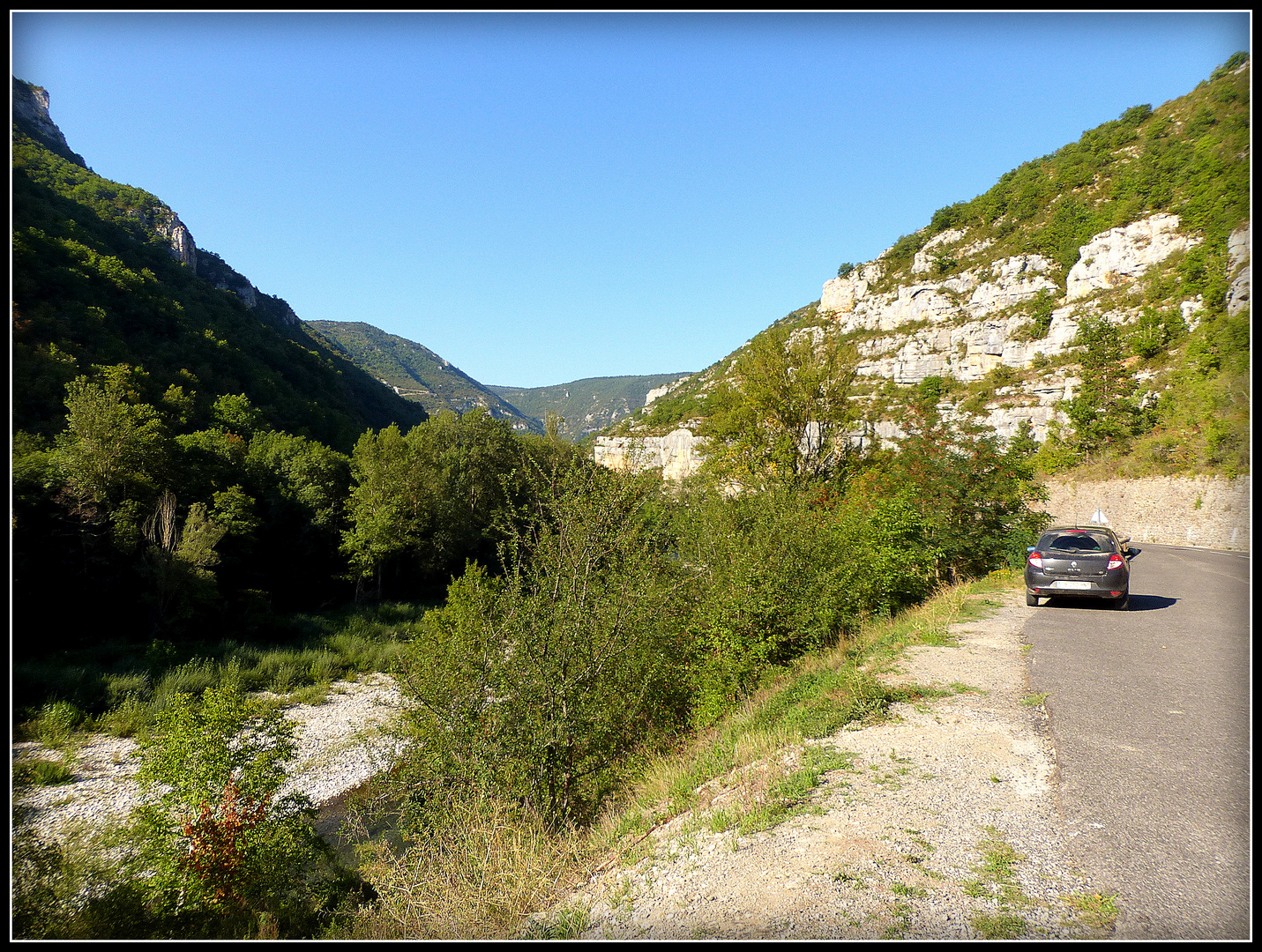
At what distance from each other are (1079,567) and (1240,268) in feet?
28.9

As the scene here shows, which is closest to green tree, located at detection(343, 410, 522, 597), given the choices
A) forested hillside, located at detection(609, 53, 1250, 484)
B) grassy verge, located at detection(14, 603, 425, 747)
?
grassy verge, located at detection(14, 603, 425, 747)

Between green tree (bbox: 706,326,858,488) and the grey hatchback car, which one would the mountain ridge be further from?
green tree (bbox: 706,326,858,488)

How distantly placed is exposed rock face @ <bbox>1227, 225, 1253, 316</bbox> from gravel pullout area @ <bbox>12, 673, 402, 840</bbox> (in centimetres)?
1024

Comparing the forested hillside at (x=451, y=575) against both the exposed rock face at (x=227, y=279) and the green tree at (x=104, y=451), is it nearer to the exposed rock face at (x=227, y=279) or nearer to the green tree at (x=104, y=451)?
the green tree at (x=104, y=451)

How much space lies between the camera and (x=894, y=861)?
3.35 meters

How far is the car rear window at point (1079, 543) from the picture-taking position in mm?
9969

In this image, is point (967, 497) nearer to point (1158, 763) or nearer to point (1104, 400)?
point (1158, 763)

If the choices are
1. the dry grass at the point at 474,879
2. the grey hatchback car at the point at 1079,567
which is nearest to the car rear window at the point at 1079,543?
the grey hatchback car at the point at 1079,567

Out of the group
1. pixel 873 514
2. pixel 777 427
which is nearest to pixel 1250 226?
pixel 873 514

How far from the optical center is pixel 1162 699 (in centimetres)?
538

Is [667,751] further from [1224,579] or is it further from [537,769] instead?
[1224,579]

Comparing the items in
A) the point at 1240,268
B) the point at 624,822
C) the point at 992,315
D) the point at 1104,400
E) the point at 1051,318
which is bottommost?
the point at 624,822

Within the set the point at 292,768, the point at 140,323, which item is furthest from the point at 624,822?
the point at 140,323

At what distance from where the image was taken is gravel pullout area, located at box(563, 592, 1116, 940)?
2895mm
